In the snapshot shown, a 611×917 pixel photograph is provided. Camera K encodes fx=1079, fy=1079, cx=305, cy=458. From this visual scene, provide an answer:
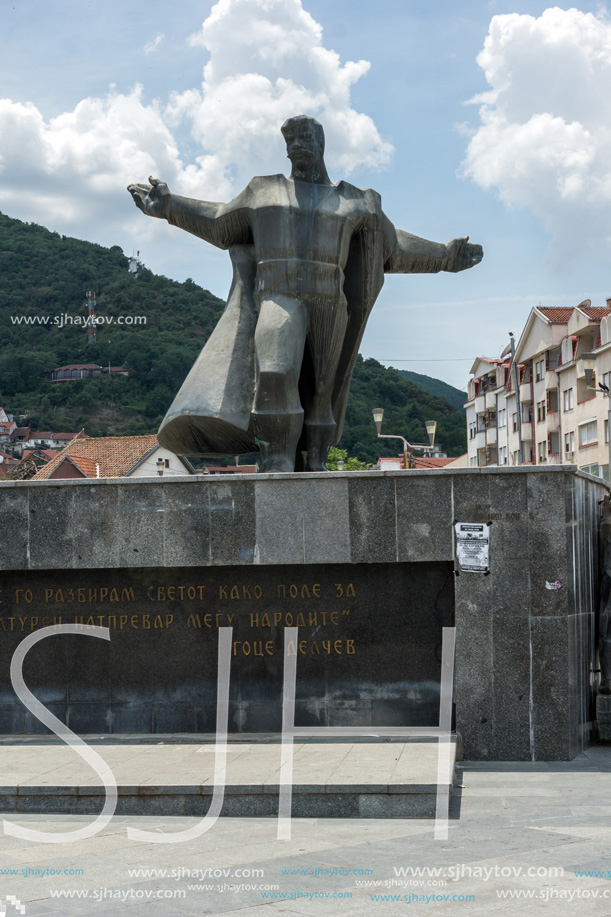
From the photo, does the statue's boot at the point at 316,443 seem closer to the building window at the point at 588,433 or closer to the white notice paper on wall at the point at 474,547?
the white notice paper on wall at the point at 474,547

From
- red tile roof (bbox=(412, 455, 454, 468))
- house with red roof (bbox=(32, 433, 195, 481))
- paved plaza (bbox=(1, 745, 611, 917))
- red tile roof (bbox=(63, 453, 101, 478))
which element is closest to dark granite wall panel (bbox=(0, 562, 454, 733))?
paved plaza (bbox=(1, 745, 611, 917))

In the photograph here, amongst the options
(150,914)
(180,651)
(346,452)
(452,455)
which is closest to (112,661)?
(180,651)

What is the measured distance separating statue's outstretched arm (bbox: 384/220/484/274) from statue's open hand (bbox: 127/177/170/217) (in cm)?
218

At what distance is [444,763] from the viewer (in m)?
7.30

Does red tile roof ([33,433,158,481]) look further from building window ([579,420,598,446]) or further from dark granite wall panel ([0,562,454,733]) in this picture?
dark granite wall panel ([0,562,454,733])

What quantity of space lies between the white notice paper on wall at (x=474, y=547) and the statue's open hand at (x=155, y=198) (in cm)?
412

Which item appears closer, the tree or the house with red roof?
the house with red roof

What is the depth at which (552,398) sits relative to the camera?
6181 cm

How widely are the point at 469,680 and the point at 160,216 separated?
5.10 m

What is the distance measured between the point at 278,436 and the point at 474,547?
2.02m

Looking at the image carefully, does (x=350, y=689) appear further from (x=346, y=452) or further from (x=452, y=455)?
(x=452, y=455)

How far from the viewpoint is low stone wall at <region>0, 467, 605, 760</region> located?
853 cm

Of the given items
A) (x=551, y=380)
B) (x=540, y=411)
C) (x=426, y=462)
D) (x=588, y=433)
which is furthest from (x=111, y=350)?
(x=588, y=433)

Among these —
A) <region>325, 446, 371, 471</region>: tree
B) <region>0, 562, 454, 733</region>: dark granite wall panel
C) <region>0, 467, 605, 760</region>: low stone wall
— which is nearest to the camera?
<region>0, 467, 605, 760</region>: low stone wall
